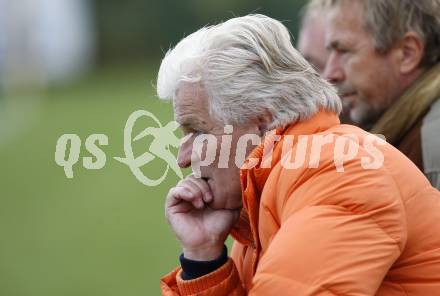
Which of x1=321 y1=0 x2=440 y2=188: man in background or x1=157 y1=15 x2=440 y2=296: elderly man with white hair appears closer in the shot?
x1=157 y1=15 x2=440 y2=296: elderly man with white hair

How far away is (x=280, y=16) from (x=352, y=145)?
24.1 meters

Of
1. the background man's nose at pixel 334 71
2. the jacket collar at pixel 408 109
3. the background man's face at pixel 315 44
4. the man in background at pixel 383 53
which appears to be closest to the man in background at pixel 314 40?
the background man's face at pixel 315 44

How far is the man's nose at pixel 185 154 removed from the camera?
13.4ft

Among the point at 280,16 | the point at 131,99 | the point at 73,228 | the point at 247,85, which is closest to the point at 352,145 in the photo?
the point at 247,85

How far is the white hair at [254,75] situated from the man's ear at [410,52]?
4.96 feet

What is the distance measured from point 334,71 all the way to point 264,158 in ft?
6.46

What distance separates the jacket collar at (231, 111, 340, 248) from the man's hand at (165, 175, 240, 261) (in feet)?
0.65

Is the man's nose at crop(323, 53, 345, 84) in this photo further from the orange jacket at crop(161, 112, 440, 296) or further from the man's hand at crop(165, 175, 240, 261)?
the orange jacket at crop(161, 112, 440, 296)

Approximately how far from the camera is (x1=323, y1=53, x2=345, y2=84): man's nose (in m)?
5.62

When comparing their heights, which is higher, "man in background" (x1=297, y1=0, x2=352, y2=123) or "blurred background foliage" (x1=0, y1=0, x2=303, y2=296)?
"man in background" (x1=297, y1=0, x2=352, y2=123)

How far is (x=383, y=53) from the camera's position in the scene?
17.8ft

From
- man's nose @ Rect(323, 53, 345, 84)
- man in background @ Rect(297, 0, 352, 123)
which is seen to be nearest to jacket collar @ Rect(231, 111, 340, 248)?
man's nose @ Rect(323, 53, 345, 84)

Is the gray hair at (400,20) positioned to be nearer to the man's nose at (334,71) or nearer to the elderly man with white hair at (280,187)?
the man's nose at (334,71)
